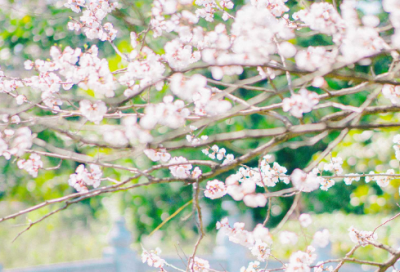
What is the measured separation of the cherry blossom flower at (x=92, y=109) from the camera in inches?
63.2

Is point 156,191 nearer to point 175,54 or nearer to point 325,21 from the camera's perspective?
point 175,54

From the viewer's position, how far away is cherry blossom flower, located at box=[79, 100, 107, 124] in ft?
5.27

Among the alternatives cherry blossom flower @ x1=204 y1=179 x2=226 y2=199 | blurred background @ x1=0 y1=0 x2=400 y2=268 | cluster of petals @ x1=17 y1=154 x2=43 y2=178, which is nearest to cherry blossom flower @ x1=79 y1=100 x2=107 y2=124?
cluster of petals @ x1=17 y1=154 x2=43 y2=178

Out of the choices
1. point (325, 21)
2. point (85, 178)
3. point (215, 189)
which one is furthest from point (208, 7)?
point (85, 178)

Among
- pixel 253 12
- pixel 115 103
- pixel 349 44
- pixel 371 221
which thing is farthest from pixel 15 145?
pixel 371 221

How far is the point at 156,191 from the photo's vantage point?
718 centimetres

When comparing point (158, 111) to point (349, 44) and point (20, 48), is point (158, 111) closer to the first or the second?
point (349, 44)

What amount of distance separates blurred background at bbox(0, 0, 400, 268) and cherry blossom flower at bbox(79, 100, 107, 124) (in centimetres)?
382

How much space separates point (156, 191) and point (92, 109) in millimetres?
5667

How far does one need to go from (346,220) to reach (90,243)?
19.8 ft

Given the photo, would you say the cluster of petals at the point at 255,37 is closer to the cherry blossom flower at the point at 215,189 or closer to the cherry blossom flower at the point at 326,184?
the cherry blossom flower at the point at 215,189

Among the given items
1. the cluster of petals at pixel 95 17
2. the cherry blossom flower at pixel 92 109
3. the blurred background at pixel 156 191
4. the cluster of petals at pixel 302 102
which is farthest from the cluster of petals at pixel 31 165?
the blurred background at pixel 156 191

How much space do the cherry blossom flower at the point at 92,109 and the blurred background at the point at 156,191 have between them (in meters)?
3.82

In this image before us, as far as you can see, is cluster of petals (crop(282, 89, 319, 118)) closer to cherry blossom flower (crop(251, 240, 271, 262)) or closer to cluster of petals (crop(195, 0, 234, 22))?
cherry blossom flower (crop(251, 240, 271, 262))
